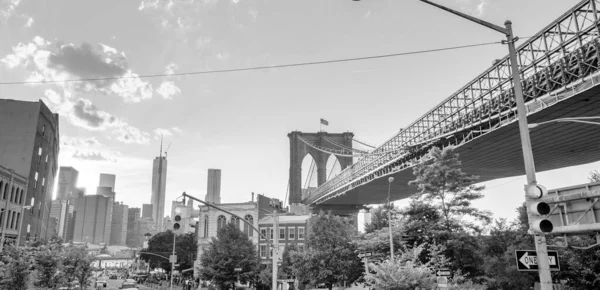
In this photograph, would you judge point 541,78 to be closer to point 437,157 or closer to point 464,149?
point 437,157

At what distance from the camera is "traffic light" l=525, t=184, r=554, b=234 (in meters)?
9.71

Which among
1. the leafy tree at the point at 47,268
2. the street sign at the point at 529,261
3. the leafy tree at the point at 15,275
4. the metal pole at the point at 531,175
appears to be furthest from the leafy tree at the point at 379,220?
the metal pole at the point at 531,175

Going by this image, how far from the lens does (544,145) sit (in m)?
45.8

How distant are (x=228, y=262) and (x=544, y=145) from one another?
117ft

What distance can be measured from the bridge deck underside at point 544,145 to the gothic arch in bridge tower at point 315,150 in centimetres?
6677

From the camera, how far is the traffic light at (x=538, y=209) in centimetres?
971

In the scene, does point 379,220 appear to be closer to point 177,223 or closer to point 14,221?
point 177,223

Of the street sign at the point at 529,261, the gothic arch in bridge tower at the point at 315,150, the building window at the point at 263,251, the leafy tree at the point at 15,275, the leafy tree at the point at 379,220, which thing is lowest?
the leafy tree at the point at 15,275

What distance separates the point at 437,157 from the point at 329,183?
2705 inches

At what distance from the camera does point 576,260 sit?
25672 millimetres

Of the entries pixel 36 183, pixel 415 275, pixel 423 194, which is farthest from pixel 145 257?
pixel 415 275

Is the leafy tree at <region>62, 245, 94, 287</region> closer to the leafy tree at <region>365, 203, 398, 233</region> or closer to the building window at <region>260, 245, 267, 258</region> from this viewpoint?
the leafy tree at <region>365, 203, 398, 233</region>

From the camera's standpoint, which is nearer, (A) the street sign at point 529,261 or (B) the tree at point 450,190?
(A) the street sign at point 529,261

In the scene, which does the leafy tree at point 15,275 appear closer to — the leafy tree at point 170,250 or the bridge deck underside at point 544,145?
the bridge deck underside at point 544,145
